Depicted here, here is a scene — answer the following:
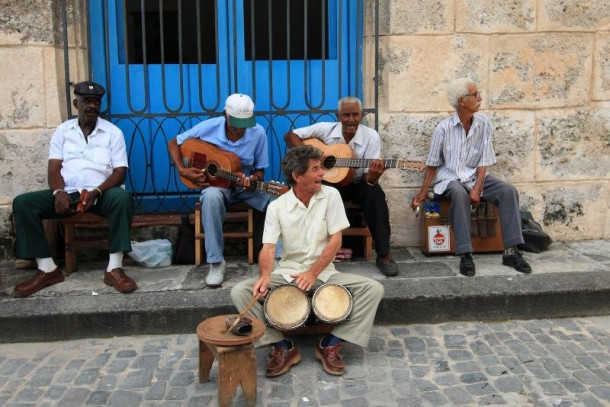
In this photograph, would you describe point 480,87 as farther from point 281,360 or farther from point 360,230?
point 281,360

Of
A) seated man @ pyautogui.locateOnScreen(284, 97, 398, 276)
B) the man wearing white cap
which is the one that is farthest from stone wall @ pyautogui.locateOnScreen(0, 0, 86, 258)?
seated man @ pyautogui.locateOnScreen(284, 97, 398, 276)

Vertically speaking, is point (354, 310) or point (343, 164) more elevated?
point (343, 164)

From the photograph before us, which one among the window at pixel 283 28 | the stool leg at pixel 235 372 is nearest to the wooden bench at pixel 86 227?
the window at pixel 283 28

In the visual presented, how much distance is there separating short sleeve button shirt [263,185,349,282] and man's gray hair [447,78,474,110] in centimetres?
161

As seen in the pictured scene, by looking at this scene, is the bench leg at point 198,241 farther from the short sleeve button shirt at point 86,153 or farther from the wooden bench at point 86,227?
the short sleeve button shirt at point 86,153

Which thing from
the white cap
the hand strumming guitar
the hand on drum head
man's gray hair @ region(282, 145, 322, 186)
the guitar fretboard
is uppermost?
the white cap

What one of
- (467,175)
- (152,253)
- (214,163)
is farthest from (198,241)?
(467,175)

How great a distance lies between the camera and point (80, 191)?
4691 millimetres

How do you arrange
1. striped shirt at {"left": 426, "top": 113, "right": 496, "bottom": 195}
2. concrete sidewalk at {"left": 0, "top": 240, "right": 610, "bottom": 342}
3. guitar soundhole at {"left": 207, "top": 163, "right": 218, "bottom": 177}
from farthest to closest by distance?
striped shirt at {"left": 426, "top": 113, "right": 496, "bottom": 195} < guitar soundhole at {"left": 207, "top": 163, "right": 218, "bottom": 177} < concrete sidewalk at {"left": 0, "top": 240, "right": 610, "bottom": 342}

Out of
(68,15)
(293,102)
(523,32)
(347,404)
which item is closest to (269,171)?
(293,102)

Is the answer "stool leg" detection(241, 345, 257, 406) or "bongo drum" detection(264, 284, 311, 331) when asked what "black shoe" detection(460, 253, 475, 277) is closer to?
"bongo drum" detection(264, 284, 311, 331)

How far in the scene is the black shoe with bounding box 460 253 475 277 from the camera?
4.69m

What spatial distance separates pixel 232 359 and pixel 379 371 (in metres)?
0.91

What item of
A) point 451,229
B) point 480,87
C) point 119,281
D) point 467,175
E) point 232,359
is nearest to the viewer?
point 232,359
